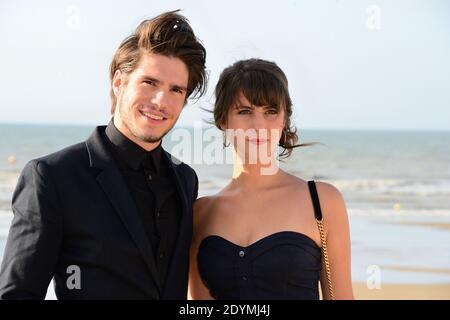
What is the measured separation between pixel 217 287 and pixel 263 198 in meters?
0.63

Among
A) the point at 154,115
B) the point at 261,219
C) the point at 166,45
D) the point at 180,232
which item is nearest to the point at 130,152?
the point at 154,115

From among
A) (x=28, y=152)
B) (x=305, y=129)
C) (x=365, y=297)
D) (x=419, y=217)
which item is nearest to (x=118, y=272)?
(x=365, y=297)

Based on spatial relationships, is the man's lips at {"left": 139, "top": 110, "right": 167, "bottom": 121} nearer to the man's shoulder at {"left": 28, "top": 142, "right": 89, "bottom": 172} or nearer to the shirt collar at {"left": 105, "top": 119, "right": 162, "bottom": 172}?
the shirt collar at {"left": 105, "top": 119, "right": 162, "bottom": 172}

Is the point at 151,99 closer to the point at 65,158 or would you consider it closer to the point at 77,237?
the point at 65,158

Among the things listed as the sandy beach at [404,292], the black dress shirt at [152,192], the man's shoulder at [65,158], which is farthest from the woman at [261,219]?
the sandy beach at [404,292]

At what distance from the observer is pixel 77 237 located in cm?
332

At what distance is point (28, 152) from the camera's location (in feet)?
104

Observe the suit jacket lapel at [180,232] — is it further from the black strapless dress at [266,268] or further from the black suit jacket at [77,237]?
the black strapless dress at [266,268]

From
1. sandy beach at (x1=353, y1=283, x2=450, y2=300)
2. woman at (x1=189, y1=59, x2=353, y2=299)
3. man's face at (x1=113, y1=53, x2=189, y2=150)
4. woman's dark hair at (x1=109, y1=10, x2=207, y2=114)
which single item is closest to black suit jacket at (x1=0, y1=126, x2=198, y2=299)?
man's face at (x1=113, y1=53, x2=189, y2=150)

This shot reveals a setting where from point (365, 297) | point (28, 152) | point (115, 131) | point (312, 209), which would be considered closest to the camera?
point (115, 131)

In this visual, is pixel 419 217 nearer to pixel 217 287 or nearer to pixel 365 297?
pixel 365 297

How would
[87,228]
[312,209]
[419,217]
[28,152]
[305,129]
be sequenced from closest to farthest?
[87,228]
[312,209]
[419,217]
[28,152]
[305,129]

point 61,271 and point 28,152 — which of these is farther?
point 28,152

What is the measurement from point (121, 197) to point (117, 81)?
0.80 meters
